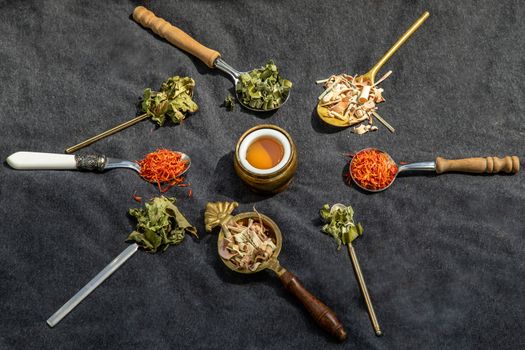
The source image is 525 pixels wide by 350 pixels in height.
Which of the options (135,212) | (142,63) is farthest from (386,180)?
(142,63)

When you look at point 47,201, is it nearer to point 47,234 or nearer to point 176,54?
point 47,234

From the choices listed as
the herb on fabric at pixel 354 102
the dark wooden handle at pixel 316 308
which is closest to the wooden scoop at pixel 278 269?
the dark wooden handle at pixel 316 308

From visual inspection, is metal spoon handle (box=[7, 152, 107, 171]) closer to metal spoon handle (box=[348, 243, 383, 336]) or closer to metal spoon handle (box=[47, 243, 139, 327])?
Answer: metal spoon handle (box=[47, 243, 139, 327])

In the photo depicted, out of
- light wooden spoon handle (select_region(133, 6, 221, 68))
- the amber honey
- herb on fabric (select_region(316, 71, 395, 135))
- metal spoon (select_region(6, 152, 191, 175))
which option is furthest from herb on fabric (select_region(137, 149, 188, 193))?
herb on fabric (select_region(316, 71, 395, 135))

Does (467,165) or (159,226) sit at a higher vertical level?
(467,165)

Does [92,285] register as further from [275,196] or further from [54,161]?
[275,196]

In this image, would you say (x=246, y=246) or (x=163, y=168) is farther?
(x=163, y=168)

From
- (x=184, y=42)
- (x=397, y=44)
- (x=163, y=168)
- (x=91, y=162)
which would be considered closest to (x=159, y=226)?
(x=163, y=168)

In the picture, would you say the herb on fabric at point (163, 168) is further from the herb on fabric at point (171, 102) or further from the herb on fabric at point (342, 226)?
the herb on fabric at point (342, 226)
